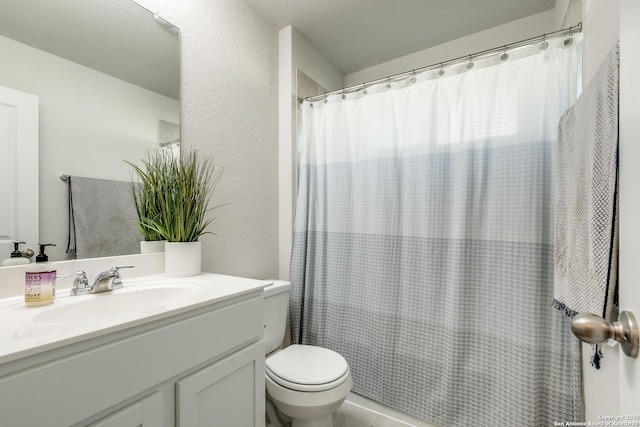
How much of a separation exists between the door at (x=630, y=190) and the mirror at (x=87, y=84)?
1495 mm

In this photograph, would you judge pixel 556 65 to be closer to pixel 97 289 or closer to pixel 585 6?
pixel 585 6

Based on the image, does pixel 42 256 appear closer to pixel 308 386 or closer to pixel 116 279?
pixel 116 279

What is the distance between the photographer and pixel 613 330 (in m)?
0.43

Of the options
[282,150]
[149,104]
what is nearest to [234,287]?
[149,104]

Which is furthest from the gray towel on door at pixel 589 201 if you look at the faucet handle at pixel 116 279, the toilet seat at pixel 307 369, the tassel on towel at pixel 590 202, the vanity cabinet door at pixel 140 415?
the faucet handle at pixel 116 279

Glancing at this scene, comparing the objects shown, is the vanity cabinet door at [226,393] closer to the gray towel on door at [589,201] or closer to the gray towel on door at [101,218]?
the gray towel on door at [101,218]

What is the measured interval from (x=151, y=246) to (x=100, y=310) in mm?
380

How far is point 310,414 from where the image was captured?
4.12 ft

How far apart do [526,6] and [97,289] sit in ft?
8.75

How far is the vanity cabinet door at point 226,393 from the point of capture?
2.81ft

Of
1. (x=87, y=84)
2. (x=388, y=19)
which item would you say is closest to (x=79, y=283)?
(x=87, y=84)

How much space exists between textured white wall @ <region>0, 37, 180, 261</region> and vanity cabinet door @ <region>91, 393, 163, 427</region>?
648 mm

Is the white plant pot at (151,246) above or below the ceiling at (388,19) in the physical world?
below

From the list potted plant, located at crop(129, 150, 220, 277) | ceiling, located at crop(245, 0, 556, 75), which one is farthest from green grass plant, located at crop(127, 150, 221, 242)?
ceiling, located at crop(245, 0, 556, 75)
